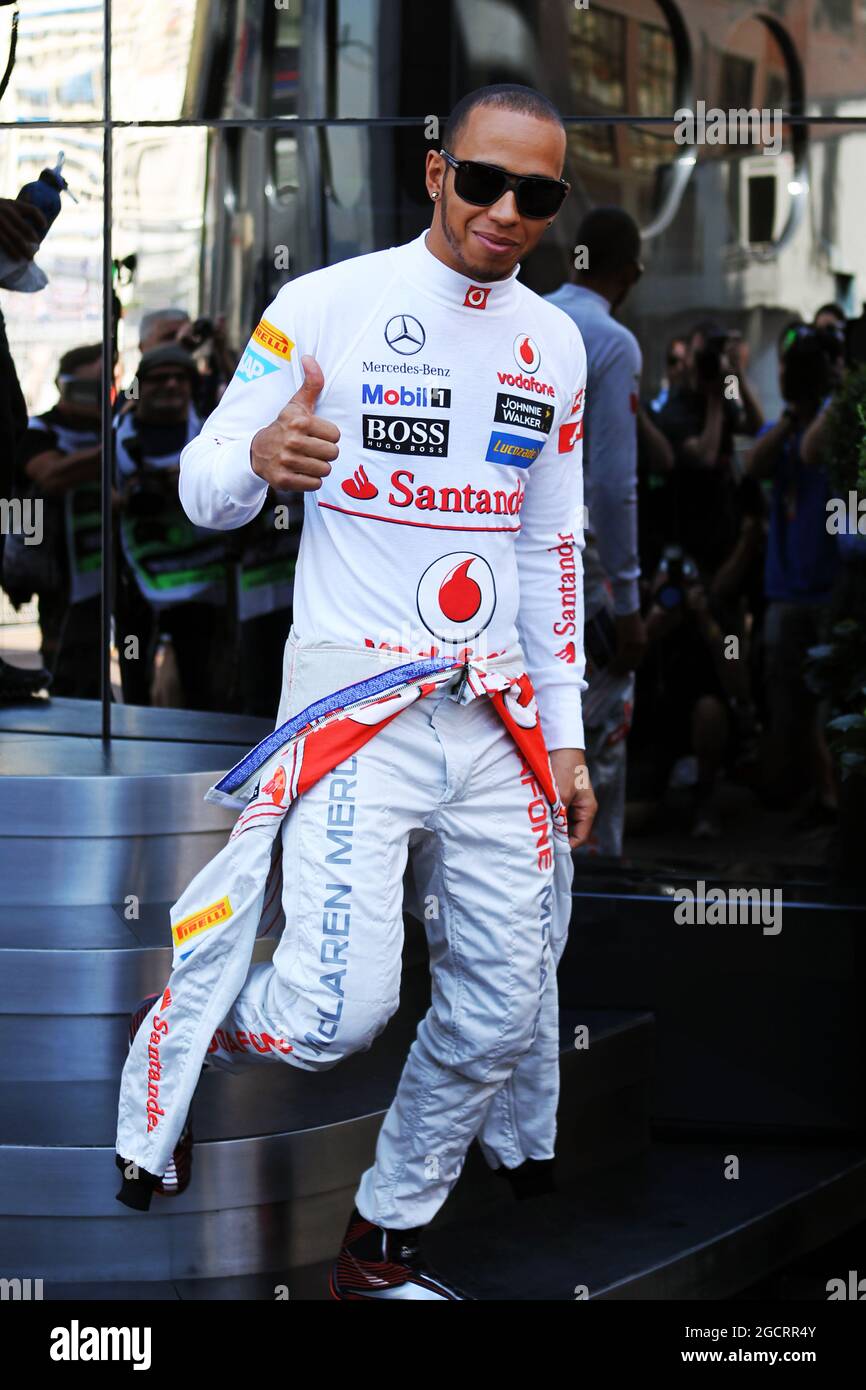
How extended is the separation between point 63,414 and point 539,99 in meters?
2.56

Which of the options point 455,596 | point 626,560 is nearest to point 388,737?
point 455,596

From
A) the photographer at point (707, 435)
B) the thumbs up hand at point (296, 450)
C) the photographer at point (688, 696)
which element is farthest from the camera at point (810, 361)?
the thumbs up hand at point (296, 450)

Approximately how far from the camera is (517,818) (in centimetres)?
287

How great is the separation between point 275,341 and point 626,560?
7.45ft

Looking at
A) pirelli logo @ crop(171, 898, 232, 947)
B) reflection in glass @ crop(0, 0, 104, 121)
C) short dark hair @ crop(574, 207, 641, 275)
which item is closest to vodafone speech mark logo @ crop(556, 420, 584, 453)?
pirelli logo @ crop(171, 898, 232, 947)

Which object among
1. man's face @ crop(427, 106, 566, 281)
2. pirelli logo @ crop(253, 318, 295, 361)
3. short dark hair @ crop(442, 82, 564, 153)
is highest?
short dark hair @ crop(442, 82, 564, 153)

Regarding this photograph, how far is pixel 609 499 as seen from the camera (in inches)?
193

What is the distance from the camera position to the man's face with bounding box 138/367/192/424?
16.7ft

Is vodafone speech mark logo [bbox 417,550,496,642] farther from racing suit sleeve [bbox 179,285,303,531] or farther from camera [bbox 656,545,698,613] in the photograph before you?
camera [bbox 656,545,698,613]

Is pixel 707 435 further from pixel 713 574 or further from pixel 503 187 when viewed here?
pixel 503 187

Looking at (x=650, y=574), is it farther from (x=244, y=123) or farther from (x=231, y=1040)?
(x=231, y=1040)

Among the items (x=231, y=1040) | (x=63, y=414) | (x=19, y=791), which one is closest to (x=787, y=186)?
(x=63, y=414)

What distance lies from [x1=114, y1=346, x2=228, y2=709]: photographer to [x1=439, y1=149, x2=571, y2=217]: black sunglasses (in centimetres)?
253

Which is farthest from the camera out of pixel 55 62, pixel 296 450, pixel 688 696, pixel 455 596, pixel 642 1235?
pixel 688 696
